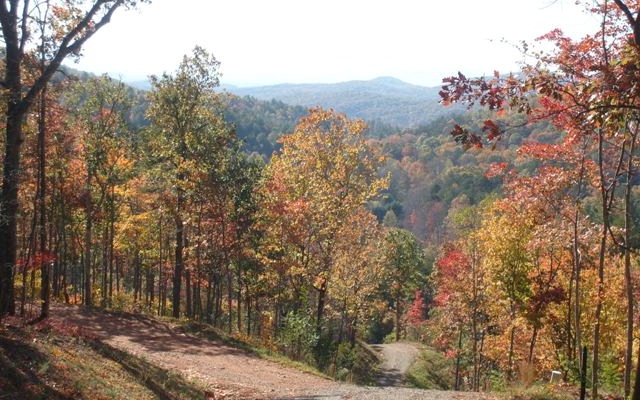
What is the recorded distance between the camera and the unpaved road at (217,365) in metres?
12.4

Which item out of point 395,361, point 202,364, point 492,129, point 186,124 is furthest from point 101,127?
point 395,361

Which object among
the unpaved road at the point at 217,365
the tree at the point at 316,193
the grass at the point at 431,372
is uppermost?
the tree at the point at 316,193

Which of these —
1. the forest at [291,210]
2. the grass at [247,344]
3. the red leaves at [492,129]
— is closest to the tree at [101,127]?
the forest at [291,210]

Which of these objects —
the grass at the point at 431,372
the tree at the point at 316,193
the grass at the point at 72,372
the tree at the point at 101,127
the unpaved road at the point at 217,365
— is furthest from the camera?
the grass at the point at 431,372

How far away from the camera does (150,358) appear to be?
48.2 feet

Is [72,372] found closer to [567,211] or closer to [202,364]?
[202,364]

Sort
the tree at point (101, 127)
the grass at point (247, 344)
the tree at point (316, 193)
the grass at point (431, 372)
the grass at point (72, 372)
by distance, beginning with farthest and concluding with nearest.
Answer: the grass at point (431, 372) → the tree at point (101, 127) → the tree at point (316, 193) → the grass at point (247, 344) → the grass at point (72, 372)

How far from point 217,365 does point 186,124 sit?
414 inches

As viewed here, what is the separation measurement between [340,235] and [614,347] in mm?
10269

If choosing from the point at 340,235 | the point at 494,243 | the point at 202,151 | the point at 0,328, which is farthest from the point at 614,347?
the point at 0,328

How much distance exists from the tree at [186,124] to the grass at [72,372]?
1027 cm

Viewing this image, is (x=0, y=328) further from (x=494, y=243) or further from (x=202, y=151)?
(x=494, y=243)

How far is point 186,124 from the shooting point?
21.9 metres

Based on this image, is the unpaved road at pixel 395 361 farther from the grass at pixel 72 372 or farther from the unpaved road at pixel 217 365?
the grass at pixel 72 372
